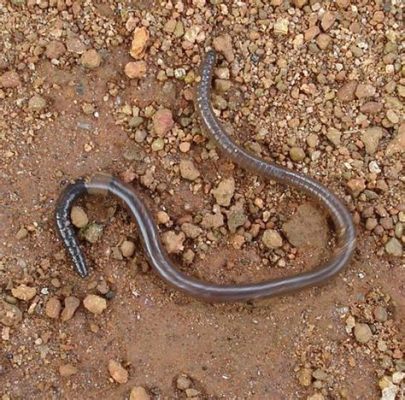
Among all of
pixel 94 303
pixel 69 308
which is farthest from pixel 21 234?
pixel 94 303

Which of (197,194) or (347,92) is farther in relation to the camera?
(347,92)

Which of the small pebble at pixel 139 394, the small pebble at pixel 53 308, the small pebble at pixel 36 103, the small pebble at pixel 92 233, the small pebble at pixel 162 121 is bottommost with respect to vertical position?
the small pebble at pixel 139 394

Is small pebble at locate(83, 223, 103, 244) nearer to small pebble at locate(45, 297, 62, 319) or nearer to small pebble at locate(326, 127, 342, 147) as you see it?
small pebble at locate(45, 297, 62, 319)

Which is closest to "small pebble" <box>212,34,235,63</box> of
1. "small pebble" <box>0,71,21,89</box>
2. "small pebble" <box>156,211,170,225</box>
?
"small pebble" <box>156,211,170,225</box>

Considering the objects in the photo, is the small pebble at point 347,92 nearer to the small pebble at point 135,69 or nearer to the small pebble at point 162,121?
the small pebble at point 162,121

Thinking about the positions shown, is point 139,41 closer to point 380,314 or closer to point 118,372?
point 118,372

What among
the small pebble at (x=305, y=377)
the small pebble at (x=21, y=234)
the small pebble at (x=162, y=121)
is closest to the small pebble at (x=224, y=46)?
the small pebble at (x=162, y=121)
